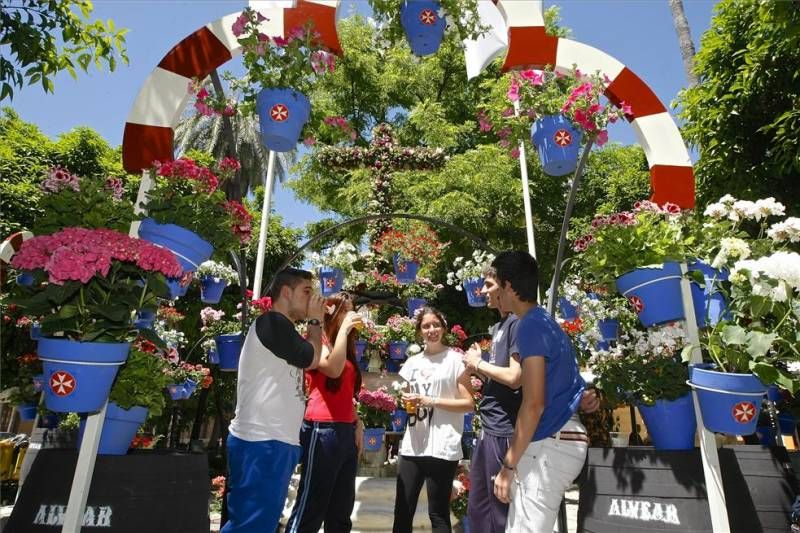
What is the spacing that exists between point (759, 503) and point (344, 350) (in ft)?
6.44

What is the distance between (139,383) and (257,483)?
654 millimetres

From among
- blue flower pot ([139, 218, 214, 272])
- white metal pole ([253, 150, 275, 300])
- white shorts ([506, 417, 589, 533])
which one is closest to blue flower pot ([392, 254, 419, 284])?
white metal pole ([253, 150, 275, 300])

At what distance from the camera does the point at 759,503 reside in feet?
8.23

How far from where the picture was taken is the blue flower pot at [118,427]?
2379 millimetres

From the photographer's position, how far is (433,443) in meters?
3.55

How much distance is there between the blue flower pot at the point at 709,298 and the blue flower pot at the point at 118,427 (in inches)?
98.6

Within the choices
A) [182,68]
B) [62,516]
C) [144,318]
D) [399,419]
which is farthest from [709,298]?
[399,419]

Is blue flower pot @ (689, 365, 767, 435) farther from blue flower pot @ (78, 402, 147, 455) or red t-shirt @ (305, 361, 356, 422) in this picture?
blue flower pot @ (78, 402, 147, 455)

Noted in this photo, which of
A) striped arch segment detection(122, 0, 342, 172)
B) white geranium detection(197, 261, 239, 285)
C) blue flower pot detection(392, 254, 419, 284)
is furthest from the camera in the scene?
blue flower pot detection(392, 254, 419, 284)

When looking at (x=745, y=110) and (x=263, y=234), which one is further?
(x=745, y=110)

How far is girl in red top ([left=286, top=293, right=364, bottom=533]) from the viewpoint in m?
3.03

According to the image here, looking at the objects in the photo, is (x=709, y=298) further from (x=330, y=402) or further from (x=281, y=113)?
(x=281, y=113)

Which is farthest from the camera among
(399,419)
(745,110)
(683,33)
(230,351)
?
(683,33)

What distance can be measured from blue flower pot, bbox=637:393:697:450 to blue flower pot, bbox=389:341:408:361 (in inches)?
194
